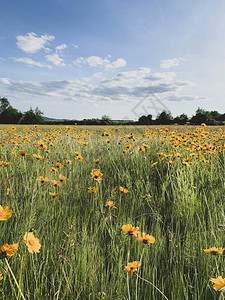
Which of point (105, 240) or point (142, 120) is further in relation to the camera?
point (142, 120)

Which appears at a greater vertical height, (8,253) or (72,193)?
(8,253)

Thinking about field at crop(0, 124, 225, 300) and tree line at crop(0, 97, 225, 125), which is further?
tree line at crop(0, 97, 225, 125)

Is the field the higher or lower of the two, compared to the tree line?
lower

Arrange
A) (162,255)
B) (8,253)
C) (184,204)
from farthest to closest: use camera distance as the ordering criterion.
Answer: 1. (184,204)
2. (162,255)
3. (8,253)

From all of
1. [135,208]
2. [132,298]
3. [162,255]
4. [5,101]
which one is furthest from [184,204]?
[5,101]

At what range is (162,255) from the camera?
4.66 feet

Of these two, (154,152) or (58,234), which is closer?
(58,234)

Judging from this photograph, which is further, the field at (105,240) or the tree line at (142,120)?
the tree line at (142,120)

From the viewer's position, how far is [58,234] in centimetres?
144

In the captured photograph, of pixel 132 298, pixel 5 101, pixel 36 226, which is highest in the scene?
pixel 5 101

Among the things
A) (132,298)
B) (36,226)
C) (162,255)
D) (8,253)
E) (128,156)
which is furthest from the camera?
(128,156)

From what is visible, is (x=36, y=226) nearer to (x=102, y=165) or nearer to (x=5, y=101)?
(x=102, y=165)

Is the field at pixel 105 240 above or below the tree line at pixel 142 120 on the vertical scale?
below

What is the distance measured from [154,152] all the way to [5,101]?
7833 cm
